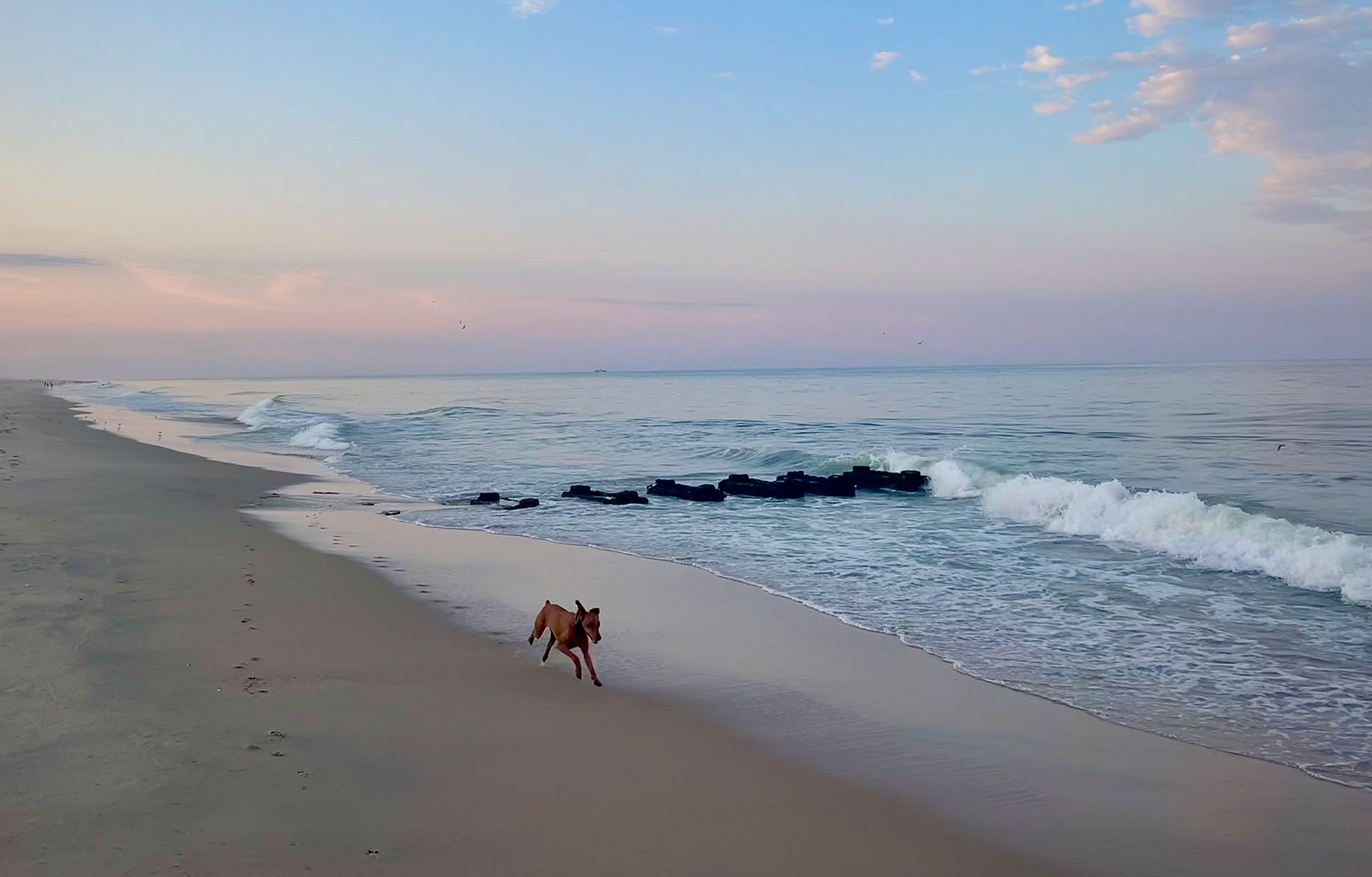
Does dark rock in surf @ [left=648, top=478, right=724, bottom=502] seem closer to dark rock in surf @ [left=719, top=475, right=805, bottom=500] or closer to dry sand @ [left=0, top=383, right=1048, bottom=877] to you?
dark rock in surf @ [left=719, top=475, right=805, bottom=500]

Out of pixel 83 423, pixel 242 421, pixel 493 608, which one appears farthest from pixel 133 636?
pixel 242 421

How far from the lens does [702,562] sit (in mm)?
12656

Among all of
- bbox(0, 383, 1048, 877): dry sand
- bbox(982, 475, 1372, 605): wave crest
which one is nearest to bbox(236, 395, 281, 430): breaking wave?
bbox(982, 475, 1372, 605): wave crest

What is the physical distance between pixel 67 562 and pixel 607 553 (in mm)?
6683

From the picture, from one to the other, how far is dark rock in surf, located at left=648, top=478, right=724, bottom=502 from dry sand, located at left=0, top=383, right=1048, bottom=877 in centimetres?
1056

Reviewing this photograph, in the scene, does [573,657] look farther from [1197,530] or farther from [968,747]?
[1197,530]

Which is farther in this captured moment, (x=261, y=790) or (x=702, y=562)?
(x=702, y=562)

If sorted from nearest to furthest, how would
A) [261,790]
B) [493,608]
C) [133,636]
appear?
[261,790] < [133,636] < [493,608]

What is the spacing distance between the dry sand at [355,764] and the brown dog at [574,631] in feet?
0.77

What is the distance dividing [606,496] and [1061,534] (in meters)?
9.12

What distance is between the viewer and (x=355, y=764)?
533 cm

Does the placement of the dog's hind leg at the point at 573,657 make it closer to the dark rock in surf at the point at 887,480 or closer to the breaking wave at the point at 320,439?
the dark rock in surf at the point at 887,480

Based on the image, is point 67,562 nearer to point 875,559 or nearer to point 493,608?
point 493,608

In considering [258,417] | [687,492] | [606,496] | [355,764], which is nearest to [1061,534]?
[687,492]
